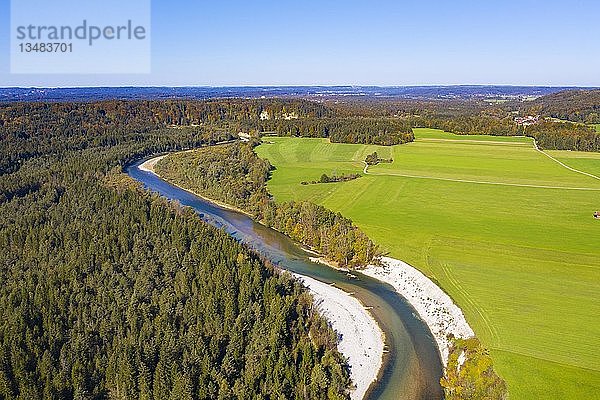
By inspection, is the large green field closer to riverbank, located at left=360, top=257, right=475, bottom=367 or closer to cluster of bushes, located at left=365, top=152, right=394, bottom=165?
riverbank, located at left=360, top=257, right=475, bottom=367

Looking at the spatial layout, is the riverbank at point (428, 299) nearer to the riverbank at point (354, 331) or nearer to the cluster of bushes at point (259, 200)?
the cluster of bushes at point (259, 200)

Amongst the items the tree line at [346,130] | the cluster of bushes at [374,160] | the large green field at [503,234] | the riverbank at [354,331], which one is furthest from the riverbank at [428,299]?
the tree line at [346,130]

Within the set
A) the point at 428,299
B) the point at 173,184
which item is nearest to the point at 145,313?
the point at 428,299

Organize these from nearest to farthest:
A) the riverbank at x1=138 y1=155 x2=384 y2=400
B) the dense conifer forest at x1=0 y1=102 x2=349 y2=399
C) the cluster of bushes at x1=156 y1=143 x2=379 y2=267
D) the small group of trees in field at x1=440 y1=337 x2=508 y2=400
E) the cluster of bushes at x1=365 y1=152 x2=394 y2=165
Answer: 1. the small group of trees in field at x1=440 y1=337 x2=508 y2=400
2. the dense conifer forest at x1=0 y1=102 x2=349 y2=399
3. the riverbank at x1=138 y1=155 x2=384 y2=400
4. the cluster of bushes at x1=156 y1=143 x2=379 y2=267
5. the cluster of bushes at x1=365 y1=152 x2=394 y2=165

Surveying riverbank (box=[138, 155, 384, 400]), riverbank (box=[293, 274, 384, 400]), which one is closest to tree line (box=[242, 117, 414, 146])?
riverbank (box=[138, 155, 384, 400])

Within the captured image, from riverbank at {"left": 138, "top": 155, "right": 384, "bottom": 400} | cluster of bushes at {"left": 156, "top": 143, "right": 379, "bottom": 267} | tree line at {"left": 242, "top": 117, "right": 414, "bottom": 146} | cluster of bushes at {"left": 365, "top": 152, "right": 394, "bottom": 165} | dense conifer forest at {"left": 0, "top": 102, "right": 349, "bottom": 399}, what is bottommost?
riverbank at {"left": 138, "top": 155, "right": 384, "bottom": 400}

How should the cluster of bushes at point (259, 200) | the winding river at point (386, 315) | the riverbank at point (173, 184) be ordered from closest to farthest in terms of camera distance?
the winding river at point (386, 315), the cluster of bushes at point (259, 200), the riverbank at point (173, 184)
